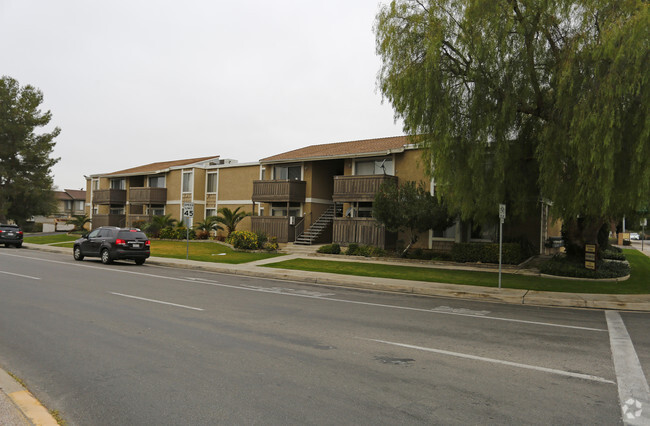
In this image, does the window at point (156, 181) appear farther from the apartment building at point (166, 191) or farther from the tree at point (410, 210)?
the tree at point (410, 210)

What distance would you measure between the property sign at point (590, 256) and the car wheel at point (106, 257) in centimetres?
1889

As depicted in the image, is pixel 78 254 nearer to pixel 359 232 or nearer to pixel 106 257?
pixel 106 257

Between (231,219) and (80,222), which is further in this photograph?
(80,222)

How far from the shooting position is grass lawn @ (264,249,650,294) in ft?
48.5

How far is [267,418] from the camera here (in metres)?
4.35

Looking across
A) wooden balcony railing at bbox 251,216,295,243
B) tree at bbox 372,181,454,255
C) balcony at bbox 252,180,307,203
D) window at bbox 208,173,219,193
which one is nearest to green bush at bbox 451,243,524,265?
tree at bbox 372,181,454,255

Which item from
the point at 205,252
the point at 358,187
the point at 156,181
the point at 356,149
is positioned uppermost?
the point at 356,149

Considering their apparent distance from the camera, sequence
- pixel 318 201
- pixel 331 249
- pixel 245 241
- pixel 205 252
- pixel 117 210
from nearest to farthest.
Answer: pixel 331 249 < pixel 205 252 < pixel 245 241 < pixel 318 201 < pixel 117 210

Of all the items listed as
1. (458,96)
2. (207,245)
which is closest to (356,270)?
(458,96)

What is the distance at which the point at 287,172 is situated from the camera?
31.4m

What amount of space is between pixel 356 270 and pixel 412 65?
322 inches

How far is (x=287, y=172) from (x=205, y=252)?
7.72 m

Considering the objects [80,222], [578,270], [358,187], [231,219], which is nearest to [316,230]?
[358,187]

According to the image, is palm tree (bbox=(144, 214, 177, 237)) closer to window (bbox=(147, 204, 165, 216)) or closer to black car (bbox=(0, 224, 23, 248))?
window (bbox=(147, 204, 165, 216))
